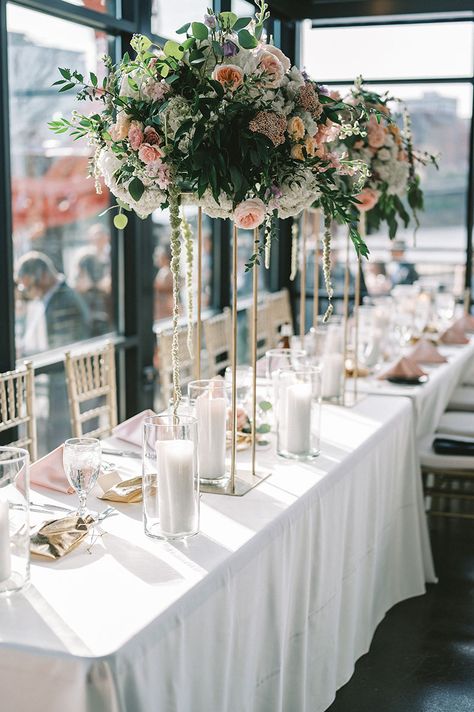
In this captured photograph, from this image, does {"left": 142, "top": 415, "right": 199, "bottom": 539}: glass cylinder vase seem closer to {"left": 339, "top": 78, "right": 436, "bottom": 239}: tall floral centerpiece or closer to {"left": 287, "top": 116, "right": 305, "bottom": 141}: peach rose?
{"left": 287, "top": 116, "right": 305, "bottom": 141}: peach rose

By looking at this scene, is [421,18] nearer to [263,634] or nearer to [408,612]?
[408,612]

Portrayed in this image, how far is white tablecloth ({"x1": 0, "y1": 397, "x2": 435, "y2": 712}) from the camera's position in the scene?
5.55ft

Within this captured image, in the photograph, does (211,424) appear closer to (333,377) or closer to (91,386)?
(333,377)

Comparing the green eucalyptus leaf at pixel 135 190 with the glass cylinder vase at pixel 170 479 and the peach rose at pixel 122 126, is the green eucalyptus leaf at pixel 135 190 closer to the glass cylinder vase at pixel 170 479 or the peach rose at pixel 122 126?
the peach rose at pixel 122 126

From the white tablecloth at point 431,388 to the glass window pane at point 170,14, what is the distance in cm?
250

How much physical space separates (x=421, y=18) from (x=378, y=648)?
538 centimetres

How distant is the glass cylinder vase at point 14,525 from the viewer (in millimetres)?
1857

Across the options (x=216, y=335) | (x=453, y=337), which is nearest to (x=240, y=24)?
(x=216, y=335)

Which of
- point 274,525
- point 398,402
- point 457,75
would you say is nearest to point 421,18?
point 457,75

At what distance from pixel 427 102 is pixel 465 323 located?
87.9 inches

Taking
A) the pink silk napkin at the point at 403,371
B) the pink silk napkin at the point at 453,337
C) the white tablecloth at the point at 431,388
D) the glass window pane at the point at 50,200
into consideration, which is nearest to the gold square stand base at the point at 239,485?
the white tablecloth at the point at 431,388

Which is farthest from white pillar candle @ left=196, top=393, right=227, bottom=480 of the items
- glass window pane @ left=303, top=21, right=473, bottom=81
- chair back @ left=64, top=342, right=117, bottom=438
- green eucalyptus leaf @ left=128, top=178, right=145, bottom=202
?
glass window pane @ left=303, top=21, right=473, bottom=81

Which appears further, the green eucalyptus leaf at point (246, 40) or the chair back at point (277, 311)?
the chair back at point (277, 311)

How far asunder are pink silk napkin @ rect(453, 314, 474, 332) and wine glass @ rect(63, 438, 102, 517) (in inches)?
158
